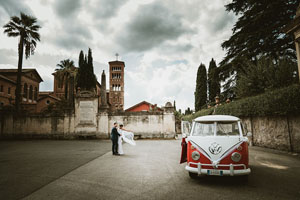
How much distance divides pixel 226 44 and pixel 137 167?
16.6 metres

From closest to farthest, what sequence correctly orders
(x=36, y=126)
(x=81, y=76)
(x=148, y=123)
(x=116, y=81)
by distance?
(x=148, y=123) < (x=36, y=126) < (x=81, y=76) < (x=116, y=81)

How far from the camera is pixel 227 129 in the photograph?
5.57 m

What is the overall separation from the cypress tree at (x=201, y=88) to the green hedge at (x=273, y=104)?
20085mm

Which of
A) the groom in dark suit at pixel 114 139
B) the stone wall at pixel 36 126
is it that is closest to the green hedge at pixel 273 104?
the groom in dark suit at pixel 114 139

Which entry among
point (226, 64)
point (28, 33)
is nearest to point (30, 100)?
point (28, 33)

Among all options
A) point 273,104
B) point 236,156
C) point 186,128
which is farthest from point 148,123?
point 236,156

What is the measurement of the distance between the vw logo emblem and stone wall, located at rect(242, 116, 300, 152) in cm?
690

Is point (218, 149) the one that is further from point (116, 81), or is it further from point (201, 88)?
point (116, 81)

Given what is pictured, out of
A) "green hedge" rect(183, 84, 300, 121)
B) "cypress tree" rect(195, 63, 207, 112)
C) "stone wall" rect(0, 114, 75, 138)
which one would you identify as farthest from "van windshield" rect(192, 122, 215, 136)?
"cypress tree" rect(195, 63, 207, 112)

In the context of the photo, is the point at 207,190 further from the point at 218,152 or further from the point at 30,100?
the point at 30,100

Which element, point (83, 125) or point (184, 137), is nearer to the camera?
point (184, 137)

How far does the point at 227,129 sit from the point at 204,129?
0.71m

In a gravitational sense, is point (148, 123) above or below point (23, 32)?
below

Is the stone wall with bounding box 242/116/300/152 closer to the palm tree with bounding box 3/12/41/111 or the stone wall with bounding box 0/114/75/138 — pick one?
the stone wall with bounding box 0/114/75/138
